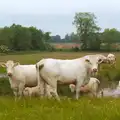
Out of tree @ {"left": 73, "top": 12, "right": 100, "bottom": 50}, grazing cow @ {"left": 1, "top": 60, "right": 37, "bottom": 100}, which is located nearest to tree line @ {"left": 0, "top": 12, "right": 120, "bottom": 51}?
tree @ {"left": 73, "top": 12, "right": 100, "bottom": 50}

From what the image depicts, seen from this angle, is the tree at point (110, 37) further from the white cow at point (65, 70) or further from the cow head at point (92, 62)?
the white cow at point (65, 70)

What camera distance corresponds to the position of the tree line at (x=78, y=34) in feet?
371

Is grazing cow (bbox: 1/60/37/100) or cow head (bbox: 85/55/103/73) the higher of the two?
cow head (bbox: 85/55/103/73)

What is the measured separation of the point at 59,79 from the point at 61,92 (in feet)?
38.3

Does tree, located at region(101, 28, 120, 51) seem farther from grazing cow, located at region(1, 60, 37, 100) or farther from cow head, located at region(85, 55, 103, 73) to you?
cow head, located at region(85, 55, 103, 73)

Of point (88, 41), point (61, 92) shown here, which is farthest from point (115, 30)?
point (61, 92)

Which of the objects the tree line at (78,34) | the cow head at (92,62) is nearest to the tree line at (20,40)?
the tree line at (78,34)

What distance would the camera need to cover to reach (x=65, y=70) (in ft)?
46.5

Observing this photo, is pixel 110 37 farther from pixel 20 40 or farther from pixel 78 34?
pixel 20 40

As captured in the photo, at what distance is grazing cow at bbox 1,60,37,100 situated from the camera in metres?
17.2

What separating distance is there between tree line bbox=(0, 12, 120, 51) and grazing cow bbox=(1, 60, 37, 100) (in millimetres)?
79420

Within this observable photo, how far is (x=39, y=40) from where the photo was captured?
12512 centimetres

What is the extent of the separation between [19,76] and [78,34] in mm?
121826

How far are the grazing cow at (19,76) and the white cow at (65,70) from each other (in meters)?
2.95
